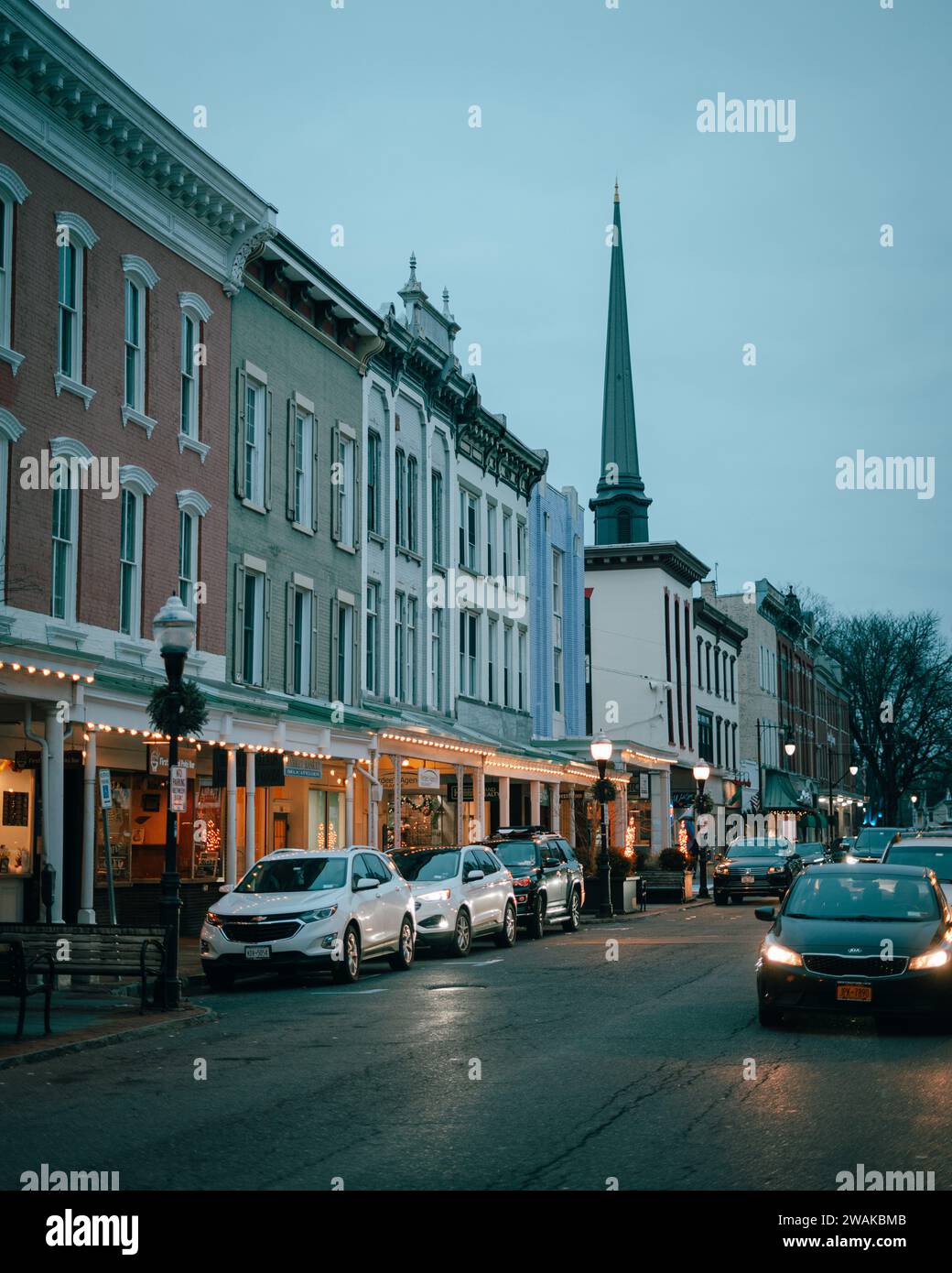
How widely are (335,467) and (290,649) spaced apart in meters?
4.67

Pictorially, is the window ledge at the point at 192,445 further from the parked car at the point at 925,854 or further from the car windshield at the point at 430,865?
the parked car at the point at 925,854

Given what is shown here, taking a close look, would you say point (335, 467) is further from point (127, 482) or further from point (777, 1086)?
point (777, 1086)

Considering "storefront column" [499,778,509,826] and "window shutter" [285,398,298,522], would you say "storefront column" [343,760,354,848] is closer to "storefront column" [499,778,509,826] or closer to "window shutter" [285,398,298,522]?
"window shutter" [285,398,298,522]

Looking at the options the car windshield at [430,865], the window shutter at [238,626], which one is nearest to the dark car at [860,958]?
the car windshield at [430,865]

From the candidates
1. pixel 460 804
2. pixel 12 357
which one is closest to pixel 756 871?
pixel 460 804

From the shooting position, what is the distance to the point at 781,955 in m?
14.2

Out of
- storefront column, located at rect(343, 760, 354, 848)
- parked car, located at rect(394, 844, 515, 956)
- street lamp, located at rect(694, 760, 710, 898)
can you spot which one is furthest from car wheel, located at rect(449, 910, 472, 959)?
street lamp, located at rect(694, 760, 710, 898)

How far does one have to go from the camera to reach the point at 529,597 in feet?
161

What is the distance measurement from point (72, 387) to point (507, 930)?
1127 cm

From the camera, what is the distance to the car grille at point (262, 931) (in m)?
19.7

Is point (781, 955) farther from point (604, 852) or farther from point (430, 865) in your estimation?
point (604, 852)

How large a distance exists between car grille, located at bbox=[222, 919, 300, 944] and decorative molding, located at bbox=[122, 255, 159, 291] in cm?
1170
